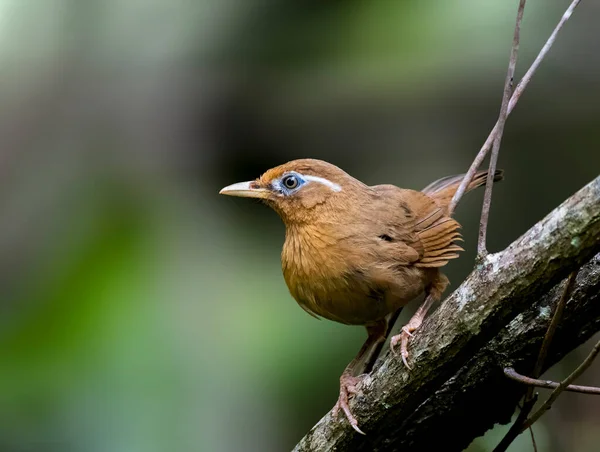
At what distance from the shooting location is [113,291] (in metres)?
4.24

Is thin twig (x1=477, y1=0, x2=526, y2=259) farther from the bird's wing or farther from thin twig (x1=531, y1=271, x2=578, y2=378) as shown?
the bird's wing

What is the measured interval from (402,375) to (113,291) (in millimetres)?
2479

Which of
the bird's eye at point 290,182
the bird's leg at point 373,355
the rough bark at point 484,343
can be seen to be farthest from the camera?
the bird's eye at point 290,182

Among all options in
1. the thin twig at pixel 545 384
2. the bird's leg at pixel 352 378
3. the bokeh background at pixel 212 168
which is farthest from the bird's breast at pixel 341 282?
the bokeh background at pixel 212 168

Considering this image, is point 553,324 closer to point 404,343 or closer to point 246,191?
point 404,343

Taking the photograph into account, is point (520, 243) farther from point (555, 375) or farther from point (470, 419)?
point (555, 375)

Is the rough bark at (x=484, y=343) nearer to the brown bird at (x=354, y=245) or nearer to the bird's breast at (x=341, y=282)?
the brown bird at (x=354, y=245)

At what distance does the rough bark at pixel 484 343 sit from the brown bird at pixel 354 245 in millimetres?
190

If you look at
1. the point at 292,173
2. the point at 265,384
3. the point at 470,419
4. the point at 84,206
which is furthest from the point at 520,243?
the point at 84,206


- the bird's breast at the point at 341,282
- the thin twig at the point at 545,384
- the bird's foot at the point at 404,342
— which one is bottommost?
the thin twig at the point at 545,384

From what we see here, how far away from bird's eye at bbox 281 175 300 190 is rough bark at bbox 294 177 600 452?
107 cm

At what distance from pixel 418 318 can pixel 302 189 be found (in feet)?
2.67

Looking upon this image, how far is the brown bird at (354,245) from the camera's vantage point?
283 cm

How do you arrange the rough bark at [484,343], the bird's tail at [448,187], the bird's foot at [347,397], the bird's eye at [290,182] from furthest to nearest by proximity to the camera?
the bird's tail at [448,187] < the bird's eye at [290,182] < the bird's foot at [347,397] < the rough bark at [484,343]
